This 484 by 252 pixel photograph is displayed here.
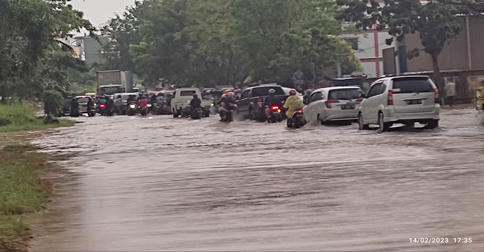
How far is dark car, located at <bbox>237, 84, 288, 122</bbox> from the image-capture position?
121 ft

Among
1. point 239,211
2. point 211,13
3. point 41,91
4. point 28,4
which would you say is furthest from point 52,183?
point 211,13

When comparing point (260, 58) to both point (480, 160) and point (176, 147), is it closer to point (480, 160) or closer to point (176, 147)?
point (176, 147)

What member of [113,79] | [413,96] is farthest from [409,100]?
[113,79]

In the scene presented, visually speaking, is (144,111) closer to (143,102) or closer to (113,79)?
(143,102)

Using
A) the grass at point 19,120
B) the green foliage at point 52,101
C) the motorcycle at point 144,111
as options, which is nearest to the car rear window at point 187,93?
the motorcycle at point 144,111

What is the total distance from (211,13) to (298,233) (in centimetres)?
6205

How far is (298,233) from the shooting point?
9281mm

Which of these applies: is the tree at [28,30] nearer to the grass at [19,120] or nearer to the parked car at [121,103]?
the grass at [19,120]

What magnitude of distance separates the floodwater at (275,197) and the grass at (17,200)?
0.71 feet

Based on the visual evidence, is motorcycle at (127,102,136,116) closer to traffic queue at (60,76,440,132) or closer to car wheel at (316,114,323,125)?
traffic queue at (60,76,440,132)

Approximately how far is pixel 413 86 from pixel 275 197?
12.9m

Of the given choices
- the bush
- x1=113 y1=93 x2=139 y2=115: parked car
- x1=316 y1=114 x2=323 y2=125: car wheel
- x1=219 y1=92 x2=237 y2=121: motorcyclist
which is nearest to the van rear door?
x1=316 y1=114 x2=323 y2=125: car wheel

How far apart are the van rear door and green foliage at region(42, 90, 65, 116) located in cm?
2375

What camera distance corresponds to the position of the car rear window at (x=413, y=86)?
950 inches
